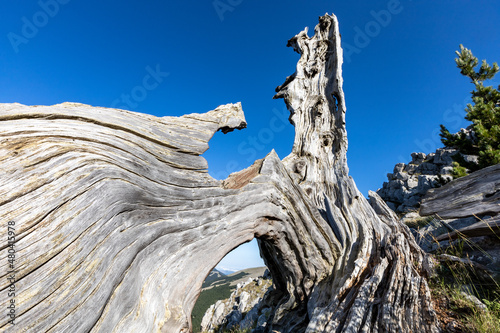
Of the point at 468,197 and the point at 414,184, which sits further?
the point at 414,184

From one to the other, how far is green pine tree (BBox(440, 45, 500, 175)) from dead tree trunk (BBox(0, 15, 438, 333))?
15.8m

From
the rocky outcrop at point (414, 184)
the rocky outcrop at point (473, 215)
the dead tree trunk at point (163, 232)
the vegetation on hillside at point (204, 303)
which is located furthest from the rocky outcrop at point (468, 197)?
the vegetation on hillside at point (204, 303)

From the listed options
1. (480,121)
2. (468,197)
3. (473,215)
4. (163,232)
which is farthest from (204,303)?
(163,232)

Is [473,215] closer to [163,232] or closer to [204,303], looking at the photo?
[163,232]

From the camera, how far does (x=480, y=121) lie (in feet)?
66.0

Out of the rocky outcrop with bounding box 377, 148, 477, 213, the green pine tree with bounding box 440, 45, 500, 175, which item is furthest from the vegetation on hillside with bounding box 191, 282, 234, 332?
the green pine tree with bounding box 440, 45, 500, 175

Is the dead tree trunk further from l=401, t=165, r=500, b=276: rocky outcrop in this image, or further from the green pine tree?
the green pine tree

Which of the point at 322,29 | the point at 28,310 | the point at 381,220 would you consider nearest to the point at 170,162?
the point at 28,310

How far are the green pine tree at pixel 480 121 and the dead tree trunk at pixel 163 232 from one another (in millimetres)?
15791

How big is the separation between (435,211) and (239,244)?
21.9ft

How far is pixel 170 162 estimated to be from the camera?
16.9 ft

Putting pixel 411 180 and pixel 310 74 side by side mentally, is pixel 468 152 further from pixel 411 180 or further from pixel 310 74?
pixel 310 74

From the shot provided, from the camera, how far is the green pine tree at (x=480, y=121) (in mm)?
17420

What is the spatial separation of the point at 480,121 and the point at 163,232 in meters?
27.1
